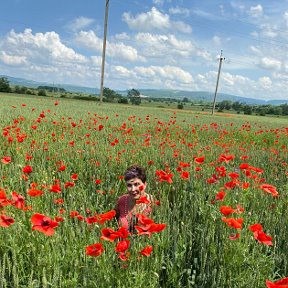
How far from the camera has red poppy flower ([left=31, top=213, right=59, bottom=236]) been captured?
165 cm

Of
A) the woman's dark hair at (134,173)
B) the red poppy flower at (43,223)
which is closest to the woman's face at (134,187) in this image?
the woman's dark hair at (134,173)

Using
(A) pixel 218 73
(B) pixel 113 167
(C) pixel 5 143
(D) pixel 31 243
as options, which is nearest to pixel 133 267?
(D) pixel 31 243

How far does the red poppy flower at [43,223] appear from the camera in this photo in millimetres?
1651

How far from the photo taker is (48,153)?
5480 millimetres

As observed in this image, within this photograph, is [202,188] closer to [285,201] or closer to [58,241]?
[285,201]

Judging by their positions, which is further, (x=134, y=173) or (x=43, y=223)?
(x=134, y=173)

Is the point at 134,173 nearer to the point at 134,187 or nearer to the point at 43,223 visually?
the point at 134,187

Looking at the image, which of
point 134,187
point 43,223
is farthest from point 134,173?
point 43,223

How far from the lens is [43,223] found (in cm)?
172

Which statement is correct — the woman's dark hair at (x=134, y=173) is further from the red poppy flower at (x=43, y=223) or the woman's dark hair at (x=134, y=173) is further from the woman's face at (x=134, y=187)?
the red poppy flower at (x=43, y=223)

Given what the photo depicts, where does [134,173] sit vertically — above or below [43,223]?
below

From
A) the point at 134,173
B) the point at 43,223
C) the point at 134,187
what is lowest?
the point at 134,187

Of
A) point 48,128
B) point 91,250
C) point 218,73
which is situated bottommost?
point 48,128

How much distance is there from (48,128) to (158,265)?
6.95 m
